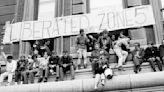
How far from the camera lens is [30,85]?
47.1 ft

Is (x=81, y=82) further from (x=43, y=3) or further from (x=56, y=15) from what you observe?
(x=43, y=3)

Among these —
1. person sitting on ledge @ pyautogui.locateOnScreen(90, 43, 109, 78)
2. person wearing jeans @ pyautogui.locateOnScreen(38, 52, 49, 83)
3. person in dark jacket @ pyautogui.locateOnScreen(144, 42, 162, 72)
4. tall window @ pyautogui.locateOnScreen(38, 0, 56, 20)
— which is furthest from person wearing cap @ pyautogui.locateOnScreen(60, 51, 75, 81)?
tall window @ pyautogui.locateOnScreen(38, 0, 56, 20)

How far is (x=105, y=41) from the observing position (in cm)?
1537

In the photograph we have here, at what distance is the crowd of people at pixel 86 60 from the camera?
14047 mm

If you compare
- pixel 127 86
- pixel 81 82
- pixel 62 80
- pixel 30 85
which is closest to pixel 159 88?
pixel 127 86

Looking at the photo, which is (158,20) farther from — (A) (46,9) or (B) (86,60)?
(A) (46,9)

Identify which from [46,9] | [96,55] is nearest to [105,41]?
[96,55]

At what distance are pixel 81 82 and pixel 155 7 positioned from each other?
19.1 feet

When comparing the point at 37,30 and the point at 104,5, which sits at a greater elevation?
the point at 104,5

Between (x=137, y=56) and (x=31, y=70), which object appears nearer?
(x=137, y=56)

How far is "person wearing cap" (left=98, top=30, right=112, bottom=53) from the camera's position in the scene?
15.3m

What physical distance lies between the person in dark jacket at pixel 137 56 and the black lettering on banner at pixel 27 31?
19.6 feet

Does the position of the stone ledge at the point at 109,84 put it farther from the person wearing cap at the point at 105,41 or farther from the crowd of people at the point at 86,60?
the person wearing cap at the point at 105,41

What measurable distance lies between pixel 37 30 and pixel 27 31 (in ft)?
1.85
